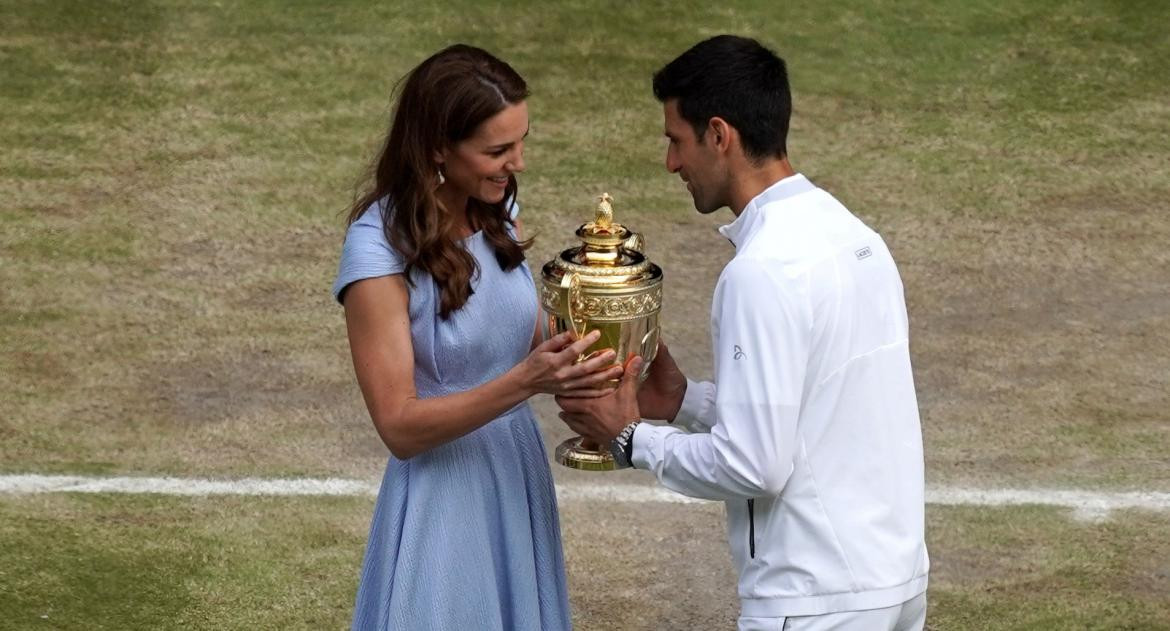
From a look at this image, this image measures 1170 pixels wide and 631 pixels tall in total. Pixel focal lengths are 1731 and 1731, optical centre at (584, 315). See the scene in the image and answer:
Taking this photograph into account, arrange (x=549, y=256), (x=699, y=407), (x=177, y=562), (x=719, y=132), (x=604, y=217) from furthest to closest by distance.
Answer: (x=549, y=256) < (x=177, y=562) < (x=699, y=407) < (x=604, y=217) < (x=719, y=132)

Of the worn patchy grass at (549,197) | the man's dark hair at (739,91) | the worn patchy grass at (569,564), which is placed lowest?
the worn patchy grass at (569,564)

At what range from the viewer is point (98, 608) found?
6305 millimetres

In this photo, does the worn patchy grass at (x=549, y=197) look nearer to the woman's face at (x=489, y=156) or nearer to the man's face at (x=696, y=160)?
the woman's face at (x=489, y=156)

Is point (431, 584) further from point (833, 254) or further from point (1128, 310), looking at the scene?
point (1128, 310)

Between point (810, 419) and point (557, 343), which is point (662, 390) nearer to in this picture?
point (557, 343)

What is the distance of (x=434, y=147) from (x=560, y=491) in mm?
3482

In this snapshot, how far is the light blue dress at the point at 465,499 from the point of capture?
4.20 metres

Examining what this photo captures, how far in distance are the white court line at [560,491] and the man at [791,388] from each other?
3407mm

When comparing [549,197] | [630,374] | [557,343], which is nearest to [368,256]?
[557,343]

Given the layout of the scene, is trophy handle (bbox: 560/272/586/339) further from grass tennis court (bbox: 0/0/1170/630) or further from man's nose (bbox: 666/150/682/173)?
grass tennis court (bbox: 0/0/1170/630)

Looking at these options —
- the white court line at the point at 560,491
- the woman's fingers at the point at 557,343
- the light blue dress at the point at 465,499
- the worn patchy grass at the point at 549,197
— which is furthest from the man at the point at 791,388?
the worn patchy grass at the point at 549,197

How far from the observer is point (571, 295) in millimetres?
4180

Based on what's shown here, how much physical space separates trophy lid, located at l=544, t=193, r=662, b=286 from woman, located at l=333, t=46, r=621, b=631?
0.52 feet

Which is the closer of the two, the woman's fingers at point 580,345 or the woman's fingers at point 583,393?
the woman's fingers at point 580,345
